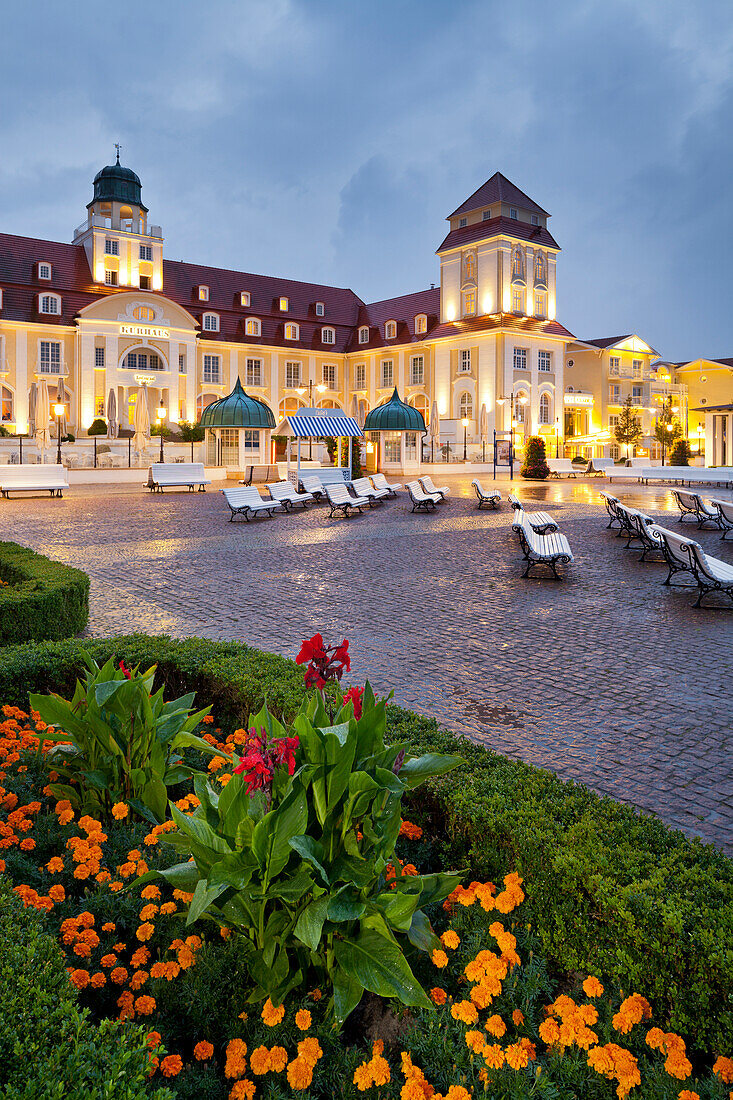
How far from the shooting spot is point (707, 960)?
221 cm

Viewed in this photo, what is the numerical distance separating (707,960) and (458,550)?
12.4 meters

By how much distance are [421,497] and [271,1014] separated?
20.3 m

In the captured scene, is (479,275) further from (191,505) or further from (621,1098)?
(621,1098)

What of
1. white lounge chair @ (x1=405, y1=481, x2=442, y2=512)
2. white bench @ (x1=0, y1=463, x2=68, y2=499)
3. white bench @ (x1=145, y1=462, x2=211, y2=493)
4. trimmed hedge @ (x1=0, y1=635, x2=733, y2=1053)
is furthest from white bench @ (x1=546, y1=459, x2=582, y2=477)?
trimmed hedge @ (x1=0, y1=635, x2=733, y2=1053)

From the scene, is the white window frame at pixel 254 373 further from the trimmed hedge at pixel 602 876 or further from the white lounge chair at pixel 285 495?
the trimmed hedge at pixel 602 876

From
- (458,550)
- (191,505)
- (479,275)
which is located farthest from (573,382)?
(458,550)

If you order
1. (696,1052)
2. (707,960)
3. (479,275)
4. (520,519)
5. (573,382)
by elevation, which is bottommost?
(696,1052)

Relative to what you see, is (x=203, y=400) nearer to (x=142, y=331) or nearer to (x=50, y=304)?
(x=142, y=331)

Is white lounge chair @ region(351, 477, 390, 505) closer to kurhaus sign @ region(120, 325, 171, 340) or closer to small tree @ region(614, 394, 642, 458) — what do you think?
kurhaus sign @ region(120, 325, 171, 340)

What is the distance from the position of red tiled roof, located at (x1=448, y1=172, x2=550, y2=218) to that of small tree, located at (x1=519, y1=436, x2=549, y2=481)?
1008 inches

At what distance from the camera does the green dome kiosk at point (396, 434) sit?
1225 inches

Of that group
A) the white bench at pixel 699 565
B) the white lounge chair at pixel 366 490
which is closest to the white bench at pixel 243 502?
the white lounge chair at pixel 366 490

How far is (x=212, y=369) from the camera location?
5744cm

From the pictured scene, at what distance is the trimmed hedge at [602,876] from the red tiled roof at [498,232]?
57166 mm
